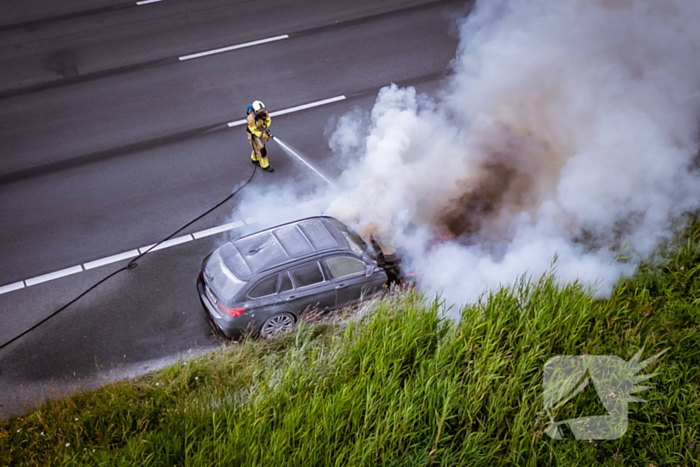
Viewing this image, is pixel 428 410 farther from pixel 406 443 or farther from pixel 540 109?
pixel 540 109

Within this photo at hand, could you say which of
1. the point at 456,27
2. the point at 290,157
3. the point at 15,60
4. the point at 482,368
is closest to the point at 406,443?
the point at 482,368

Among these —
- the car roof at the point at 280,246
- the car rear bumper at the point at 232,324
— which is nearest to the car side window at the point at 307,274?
the car roof at the point at 280,246

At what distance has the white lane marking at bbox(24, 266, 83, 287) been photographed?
27.6ft

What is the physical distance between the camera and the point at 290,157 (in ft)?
35.6

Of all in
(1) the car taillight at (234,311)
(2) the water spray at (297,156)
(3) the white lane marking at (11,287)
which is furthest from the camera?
(2) the water spray at (297,156)

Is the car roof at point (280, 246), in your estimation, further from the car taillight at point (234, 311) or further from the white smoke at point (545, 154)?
the white smoke at point (545, 154)

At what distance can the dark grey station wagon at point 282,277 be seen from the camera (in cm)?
719

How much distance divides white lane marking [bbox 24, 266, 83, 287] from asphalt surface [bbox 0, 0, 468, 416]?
4.3 inches

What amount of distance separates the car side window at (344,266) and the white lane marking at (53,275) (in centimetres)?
422

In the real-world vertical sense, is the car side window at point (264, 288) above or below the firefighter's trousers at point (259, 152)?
below

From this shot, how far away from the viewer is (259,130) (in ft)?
32.0

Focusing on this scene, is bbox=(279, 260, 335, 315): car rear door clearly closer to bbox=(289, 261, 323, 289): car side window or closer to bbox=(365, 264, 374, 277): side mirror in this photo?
bbox=(289, 261, 323, 289): car side window

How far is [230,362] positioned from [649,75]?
27.9ft

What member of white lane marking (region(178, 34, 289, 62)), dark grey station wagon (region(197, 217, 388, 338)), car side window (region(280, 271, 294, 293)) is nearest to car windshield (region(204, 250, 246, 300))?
dark grey station wagon (region(197, 217, 388, 338))
